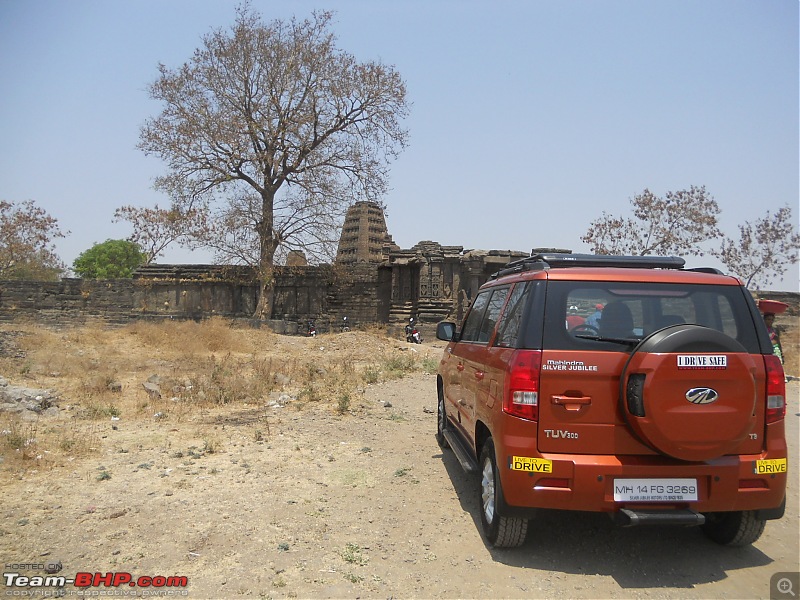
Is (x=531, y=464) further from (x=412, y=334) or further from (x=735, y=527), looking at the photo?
(x=412, y=334)

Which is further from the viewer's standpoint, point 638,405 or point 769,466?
point 769,466

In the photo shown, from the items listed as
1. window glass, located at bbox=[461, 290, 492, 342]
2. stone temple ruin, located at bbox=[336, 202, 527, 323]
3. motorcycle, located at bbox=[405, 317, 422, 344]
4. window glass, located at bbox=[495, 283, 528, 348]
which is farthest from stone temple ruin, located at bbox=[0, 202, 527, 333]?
window glass, located at bbox=[495, 283, 528, 348]

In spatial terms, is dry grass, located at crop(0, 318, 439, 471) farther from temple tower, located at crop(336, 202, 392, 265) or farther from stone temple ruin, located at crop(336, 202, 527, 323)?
temple tower, located at crop(336, 202, 392, 265)

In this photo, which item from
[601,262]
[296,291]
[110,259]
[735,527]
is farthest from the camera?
[110,259]

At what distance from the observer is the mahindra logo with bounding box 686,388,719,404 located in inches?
133

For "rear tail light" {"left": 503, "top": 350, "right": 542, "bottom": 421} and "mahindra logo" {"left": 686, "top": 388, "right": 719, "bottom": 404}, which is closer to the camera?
"mahindra logo" {"left": 686, "top": 388, "right": 719, "bottom": 404}

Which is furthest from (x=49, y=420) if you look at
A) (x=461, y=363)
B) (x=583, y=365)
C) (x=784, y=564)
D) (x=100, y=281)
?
(x=100, y=281)

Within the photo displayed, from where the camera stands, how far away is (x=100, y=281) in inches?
1145

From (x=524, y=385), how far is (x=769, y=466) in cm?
159

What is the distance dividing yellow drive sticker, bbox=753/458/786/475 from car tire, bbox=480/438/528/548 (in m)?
1.45

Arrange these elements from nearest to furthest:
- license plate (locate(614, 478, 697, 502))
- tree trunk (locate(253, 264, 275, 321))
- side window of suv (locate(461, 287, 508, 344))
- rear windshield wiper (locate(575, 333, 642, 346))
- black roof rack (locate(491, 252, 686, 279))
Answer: license plate (locate(614, 478, 697, 502))
rear windshield wiper (locate(575, 333, 642, 346))
black roof rack (locate(491, 252, 686, 279))
side window of suv (locate(461, 287, 508, 344))
tree trunk (locate(253, 264, 275, 321))

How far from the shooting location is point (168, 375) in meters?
11.9

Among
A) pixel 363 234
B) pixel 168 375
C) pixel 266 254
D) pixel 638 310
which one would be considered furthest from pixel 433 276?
pixel 638 310

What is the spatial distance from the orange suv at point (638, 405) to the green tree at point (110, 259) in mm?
53786
